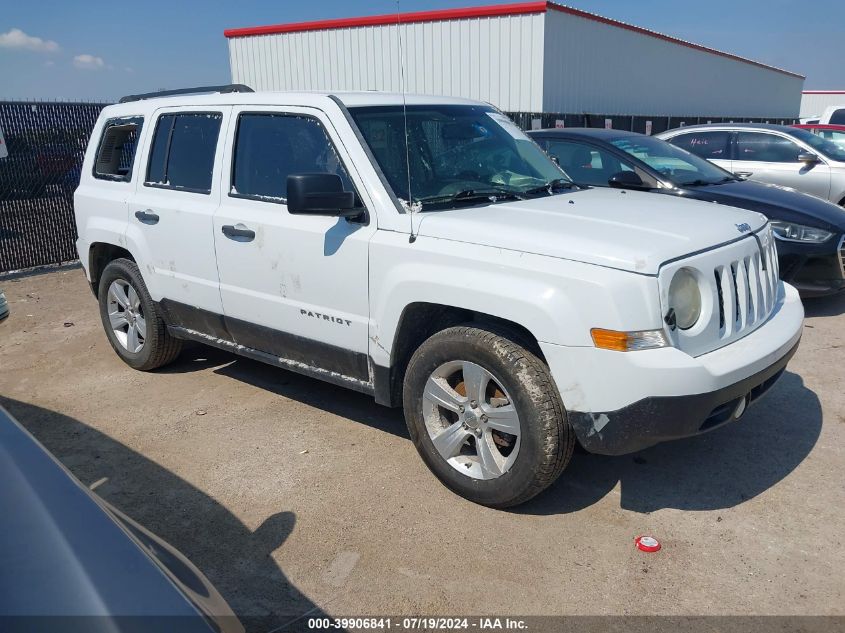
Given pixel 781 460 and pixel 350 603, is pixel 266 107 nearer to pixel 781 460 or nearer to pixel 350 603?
pixel 350 603

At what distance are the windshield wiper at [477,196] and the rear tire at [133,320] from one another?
2.55m

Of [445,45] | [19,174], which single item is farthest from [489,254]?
[445,45]

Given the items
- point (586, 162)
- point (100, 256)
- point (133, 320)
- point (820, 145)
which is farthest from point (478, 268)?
point (820, 145)

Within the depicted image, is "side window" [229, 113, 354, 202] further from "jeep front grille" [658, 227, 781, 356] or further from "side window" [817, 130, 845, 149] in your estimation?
"side window" [817, 130, 845, 149]

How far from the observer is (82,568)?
68.5 inches

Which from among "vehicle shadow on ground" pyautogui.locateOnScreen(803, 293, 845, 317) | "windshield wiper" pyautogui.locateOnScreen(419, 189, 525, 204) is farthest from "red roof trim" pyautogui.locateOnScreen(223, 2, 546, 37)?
"windshield wiper" pyautogui.locateOnScreen(419, 189, 525, 204)

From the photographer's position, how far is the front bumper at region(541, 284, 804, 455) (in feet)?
10.2

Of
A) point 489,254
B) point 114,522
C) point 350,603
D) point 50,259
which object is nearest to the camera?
point 114,522

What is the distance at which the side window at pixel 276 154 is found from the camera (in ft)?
13.9

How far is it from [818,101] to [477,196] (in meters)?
44.3

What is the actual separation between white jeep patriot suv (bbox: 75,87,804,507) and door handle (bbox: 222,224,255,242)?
13 millimetres

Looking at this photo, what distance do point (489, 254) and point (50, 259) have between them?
9.27 metres

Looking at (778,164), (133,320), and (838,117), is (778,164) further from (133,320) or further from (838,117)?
(838,117)

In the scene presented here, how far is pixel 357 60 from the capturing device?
18016mm
